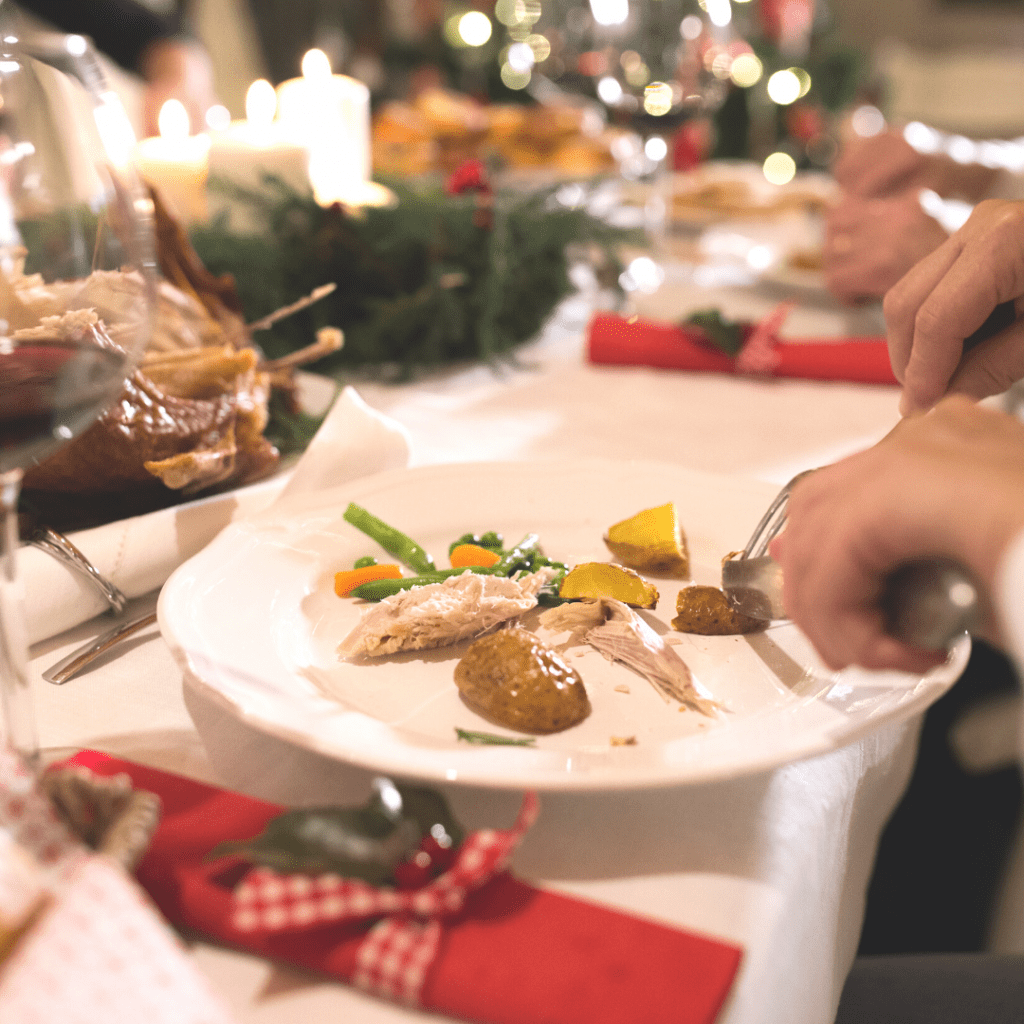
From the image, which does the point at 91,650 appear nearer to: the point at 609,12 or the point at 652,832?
the point at 652,832

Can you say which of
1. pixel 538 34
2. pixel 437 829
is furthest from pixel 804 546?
pixel 538 34

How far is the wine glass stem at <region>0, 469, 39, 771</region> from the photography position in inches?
19.2

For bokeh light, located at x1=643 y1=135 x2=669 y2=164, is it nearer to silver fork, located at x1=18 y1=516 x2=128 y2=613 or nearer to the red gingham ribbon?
the red gingham ribbon

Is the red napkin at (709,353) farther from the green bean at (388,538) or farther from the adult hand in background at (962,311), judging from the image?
the green bean at (388,538)

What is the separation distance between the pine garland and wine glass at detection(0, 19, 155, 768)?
967 mm

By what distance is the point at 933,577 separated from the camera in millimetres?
531

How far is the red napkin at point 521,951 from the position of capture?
1.40 feet

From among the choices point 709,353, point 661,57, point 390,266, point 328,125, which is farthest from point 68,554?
point 661,57

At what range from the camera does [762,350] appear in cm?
155

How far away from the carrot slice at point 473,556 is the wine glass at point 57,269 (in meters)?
0.40

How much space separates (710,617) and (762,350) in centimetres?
90

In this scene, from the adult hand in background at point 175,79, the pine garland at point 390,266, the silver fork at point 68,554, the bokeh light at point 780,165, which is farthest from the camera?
the bokeh light at point 780,165

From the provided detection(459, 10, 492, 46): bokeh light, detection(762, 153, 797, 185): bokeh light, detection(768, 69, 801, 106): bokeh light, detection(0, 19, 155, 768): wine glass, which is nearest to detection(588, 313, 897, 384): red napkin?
detection(0, 19, 155, 768): wine glass

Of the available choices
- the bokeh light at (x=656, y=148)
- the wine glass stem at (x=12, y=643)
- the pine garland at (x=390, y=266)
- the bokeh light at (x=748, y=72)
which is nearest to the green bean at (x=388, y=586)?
the wine glass stem at (x=12, y=643)
